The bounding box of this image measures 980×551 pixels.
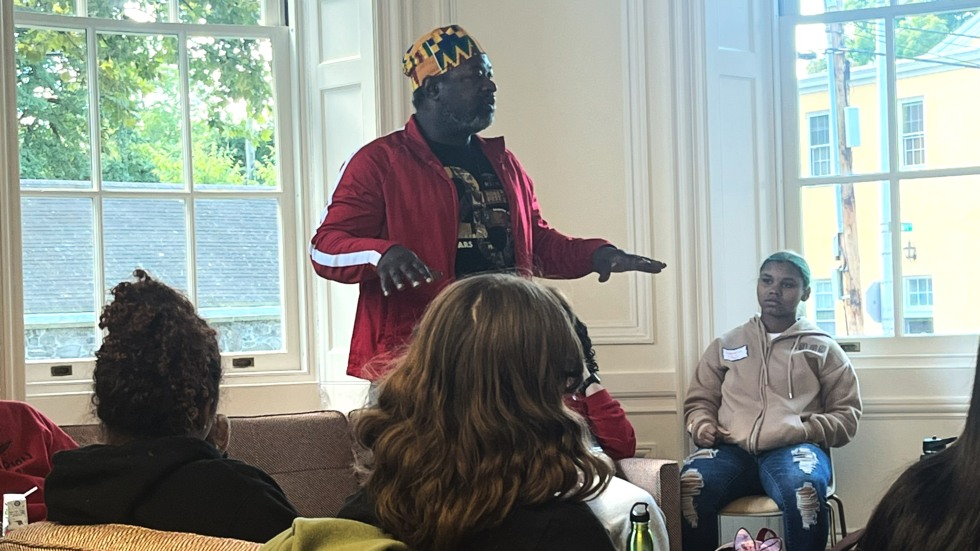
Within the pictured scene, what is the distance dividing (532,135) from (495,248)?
1204 millimetres

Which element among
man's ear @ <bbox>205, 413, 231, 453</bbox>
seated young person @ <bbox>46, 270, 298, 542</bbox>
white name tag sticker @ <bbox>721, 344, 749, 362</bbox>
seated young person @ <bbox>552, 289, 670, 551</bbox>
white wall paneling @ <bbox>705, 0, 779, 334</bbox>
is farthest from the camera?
white wall paneling @ <bbox>705, 0, 779, 334</bbox>

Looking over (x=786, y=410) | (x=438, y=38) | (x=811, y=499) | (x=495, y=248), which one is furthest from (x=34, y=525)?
(x=786, y=410)

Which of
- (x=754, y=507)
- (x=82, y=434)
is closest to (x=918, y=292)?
(x=754, y=507)

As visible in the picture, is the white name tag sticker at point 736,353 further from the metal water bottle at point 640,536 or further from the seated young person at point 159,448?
the seated young person at point 159,448

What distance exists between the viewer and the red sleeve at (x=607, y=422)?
9.95ft

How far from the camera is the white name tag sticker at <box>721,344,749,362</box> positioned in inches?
147

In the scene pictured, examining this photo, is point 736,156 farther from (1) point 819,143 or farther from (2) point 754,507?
(2) point 754,507

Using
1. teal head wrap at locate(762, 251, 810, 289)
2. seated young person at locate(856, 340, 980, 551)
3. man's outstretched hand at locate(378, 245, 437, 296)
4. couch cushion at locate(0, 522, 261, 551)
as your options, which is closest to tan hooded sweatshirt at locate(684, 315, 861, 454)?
teal head wrap at locate(762, 251, 810, 289)

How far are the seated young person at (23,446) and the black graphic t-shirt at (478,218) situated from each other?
112cm

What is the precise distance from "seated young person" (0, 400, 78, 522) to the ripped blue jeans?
6.17ft

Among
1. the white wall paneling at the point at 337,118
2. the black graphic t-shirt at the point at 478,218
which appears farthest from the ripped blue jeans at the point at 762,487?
the white wall paneling at the point at 337,118

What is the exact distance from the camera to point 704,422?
3645 millimetres

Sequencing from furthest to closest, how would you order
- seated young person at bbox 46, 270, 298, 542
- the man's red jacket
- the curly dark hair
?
the man's red jacket
the curly dark hair
seated young person at bbox 46, 270, 298, 542

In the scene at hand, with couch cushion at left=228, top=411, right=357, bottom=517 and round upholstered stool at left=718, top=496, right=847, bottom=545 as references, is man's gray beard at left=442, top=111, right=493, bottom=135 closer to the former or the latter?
couch cushion at left=228, top=411, right=357, bottom=517
